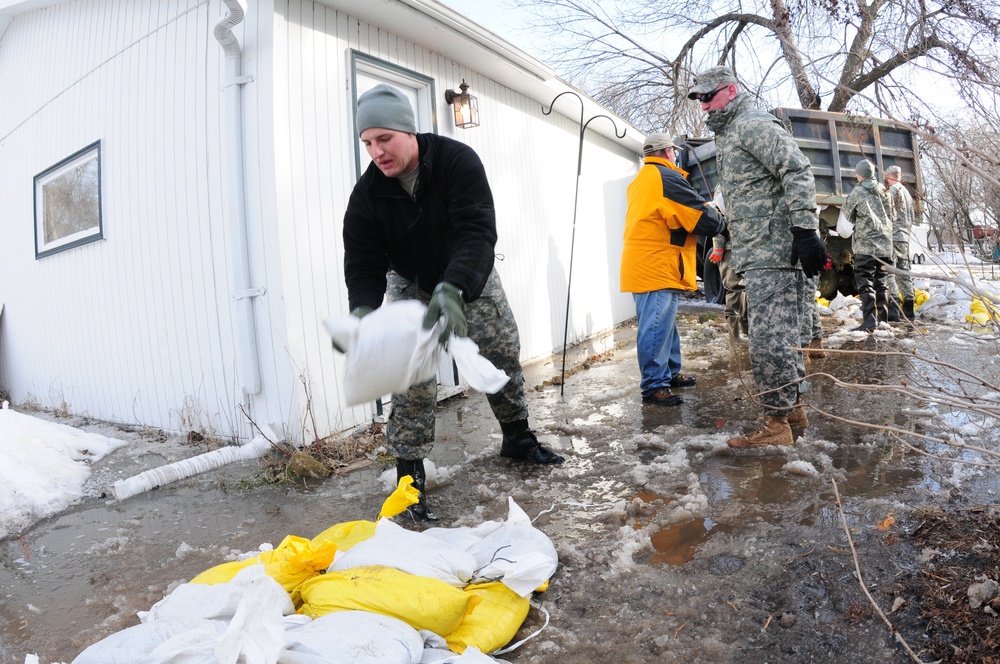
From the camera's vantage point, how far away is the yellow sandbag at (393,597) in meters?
1.78

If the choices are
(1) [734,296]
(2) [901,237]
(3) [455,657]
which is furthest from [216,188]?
(2) [901,237]

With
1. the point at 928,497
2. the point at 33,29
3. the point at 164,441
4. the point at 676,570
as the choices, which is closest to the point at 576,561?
the point at 676,570

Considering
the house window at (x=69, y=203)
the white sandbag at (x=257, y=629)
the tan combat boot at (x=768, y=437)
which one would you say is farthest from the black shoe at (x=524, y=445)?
the house window at (x=69, y=203)

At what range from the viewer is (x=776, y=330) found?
3.58 metres

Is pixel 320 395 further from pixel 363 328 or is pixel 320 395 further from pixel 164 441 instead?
pixel 363 328

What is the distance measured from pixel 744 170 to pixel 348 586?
122 inches

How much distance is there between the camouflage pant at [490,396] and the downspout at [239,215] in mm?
1399

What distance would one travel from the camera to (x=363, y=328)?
227cm

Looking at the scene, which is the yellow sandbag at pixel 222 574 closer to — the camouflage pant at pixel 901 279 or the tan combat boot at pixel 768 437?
the tan combat boot at pixel 768 437

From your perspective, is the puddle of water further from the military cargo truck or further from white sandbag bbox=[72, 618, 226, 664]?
the military cargo truck

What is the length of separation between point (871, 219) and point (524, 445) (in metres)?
5.72

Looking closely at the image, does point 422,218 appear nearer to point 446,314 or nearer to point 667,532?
point 446,314

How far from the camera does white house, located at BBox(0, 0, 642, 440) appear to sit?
4.19m

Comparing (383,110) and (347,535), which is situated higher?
(383,110)
